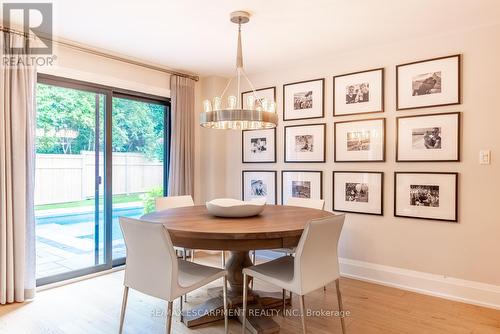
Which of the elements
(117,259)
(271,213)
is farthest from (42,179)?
(271,213)

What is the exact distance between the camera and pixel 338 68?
11.6ft

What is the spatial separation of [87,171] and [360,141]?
285cm

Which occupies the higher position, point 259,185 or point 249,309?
point 259,185

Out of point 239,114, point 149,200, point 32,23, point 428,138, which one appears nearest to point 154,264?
point 239,114

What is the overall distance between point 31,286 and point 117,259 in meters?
0.96

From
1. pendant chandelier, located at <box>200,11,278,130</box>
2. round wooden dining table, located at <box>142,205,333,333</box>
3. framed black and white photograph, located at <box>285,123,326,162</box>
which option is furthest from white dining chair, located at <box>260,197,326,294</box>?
pendant chandelier, located at <box>200,11,278,130</box>

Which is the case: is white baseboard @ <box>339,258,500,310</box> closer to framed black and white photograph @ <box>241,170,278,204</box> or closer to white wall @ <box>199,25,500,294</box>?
white wall @ <box>199,25,500,294</box>

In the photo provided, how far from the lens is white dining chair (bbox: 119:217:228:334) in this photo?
6.04 ft

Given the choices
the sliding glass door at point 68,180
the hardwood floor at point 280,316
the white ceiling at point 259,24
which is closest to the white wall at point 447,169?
the white ceiling at point 259,24

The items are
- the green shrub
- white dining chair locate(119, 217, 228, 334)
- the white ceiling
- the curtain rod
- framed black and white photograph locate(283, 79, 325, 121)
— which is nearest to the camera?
white dining chair locate(119, 217, 228, 334)

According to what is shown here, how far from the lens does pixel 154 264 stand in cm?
190

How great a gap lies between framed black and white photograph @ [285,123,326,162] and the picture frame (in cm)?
16

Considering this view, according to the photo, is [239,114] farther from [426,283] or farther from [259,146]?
[426,283]

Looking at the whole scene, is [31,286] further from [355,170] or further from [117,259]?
[355,170]
